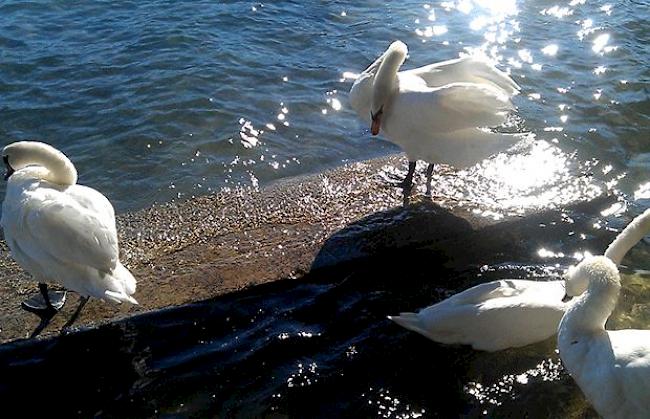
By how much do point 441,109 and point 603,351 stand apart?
2.48 metres

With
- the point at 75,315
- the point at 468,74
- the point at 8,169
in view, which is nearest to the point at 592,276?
the point at 468,74

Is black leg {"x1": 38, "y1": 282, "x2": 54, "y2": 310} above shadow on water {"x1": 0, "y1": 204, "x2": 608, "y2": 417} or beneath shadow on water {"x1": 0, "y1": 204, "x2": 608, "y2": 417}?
above

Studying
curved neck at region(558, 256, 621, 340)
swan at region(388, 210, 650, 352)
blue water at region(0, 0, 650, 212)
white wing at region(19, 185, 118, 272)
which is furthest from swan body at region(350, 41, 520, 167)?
white wing at region(19, 185, 118, 272)

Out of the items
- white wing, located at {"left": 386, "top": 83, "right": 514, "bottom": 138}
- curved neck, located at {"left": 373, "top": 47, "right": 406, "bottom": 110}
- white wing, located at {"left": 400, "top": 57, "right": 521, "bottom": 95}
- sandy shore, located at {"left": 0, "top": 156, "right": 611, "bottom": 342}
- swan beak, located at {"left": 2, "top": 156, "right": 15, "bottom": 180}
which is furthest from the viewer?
white wing, located at {"left": 400, "top": 57, "right": 521, "bottom": 95}

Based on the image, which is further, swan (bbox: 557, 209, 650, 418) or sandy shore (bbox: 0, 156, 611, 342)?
sandy shore (bbox: 0, 156, 611, 342)

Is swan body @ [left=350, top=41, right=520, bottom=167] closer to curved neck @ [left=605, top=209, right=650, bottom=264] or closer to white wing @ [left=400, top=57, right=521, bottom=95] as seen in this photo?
white wing @ [left=400, top=57, right=521, bottom=95]

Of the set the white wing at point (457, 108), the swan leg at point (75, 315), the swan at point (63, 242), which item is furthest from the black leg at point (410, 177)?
the swan leg at point (75, 315)

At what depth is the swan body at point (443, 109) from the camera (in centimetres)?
558

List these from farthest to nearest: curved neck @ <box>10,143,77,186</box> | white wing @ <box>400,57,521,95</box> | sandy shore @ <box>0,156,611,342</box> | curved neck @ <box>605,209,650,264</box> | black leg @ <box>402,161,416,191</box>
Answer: white wing @ <box>400,57,521,95</box>
black leg @ <box>402,161,416,191</box>
curved neck @ <box>10,143,77,186</box>
sandy shore @ <box>0,156,611,342</box>
curved neck @ <box>605,209,650,264</box>

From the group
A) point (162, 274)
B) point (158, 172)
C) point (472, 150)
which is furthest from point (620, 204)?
point (158, 172)

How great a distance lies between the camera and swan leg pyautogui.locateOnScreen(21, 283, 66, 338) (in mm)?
4434

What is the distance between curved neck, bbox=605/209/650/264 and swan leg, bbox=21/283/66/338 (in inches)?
139

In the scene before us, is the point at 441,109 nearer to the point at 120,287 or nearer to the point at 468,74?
the point at 468,74

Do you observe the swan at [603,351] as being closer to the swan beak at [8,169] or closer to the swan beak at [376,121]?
the swan beak at [376,121]
